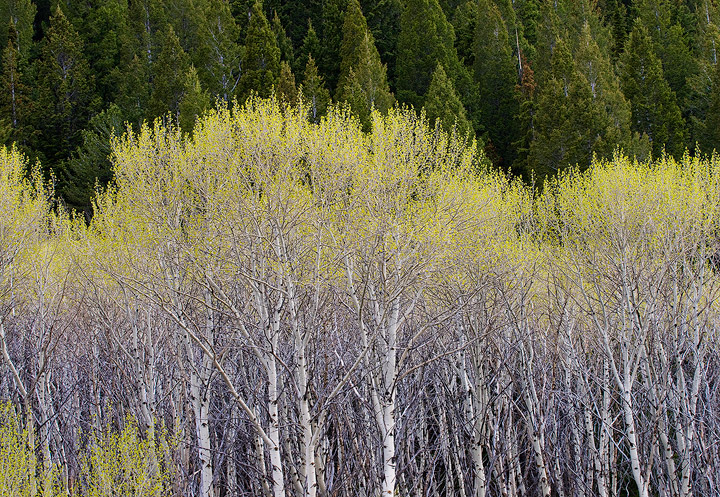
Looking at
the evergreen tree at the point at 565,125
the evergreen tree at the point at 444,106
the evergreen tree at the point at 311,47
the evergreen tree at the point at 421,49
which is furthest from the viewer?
the evergreen tree at the point at 311,47

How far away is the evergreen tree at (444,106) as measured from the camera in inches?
1153

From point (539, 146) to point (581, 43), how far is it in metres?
8.51

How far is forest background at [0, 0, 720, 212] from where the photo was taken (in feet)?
99.0

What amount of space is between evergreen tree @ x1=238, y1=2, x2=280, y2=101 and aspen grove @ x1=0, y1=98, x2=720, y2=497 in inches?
733

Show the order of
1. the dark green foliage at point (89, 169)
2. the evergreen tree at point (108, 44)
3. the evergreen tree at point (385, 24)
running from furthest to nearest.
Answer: the evergreen tree at point (385, 24)
the evergreen tree at point (108, 44)
the dark green foliage at point (89, 169)

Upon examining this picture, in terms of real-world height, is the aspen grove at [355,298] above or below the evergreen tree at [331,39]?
below

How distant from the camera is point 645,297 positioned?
1233 centimetres

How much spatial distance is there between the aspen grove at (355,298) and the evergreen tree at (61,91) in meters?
21.0

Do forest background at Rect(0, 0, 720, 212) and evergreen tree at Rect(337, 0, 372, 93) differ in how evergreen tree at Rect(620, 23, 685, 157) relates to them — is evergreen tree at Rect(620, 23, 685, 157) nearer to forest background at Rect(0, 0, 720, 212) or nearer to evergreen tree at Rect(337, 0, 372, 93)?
forest background at Rect(0, 0, 720, 212)

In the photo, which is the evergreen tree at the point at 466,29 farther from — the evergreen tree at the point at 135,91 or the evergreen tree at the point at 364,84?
the evergreen tree at the point at 135,91

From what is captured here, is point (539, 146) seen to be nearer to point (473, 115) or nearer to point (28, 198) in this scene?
point (473, 115)

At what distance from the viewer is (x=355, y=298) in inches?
424

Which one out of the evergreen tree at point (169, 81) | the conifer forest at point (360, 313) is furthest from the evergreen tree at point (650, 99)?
the evergreen tree at point (169, 81)

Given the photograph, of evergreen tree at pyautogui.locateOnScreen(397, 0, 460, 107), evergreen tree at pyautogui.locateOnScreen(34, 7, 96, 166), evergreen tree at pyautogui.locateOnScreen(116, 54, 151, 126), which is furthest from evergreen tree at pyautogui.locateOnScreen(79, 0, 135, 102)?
evergreen tree at pyautogui.locateOnScreen(397, 0, 460, 107)
